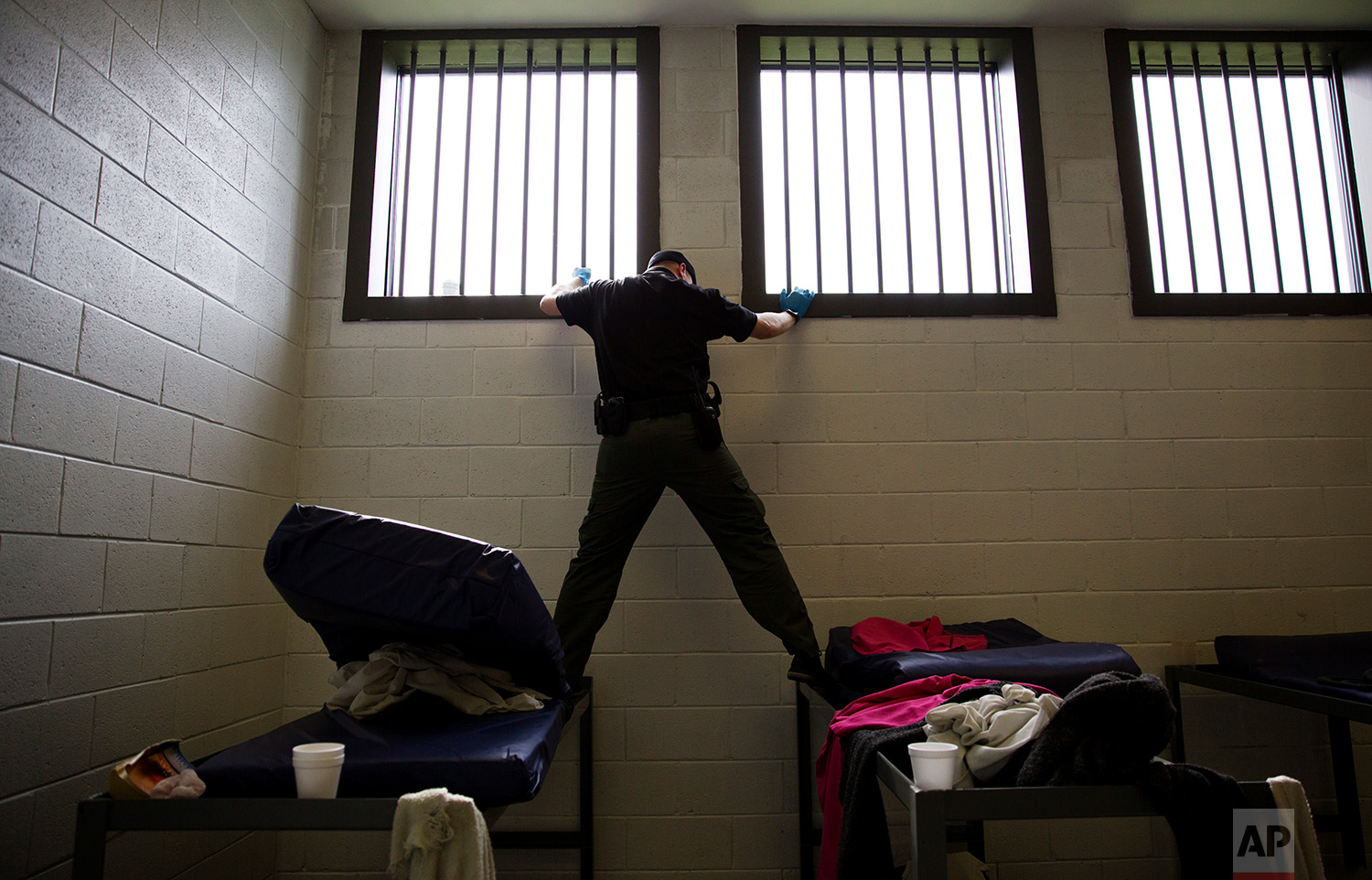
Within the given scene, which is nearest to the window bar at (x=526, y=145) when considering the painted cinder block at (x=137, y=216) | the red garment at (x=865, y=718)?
the painted cinder block at (x=137, y=216)

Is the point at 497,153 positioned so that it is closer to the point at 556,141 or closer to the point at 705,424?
the point at 556,141

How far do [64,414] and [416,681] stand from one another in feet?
3.40

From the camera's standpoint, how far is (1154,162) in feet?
11.0

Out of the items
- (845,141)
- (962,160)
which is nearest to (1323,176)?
(962,160)

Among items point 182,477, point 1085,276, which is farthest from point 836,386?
point 182,477

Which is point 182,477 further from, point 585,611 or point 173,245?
point 585,611

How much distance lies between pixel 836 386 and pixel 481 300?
137 centimetres

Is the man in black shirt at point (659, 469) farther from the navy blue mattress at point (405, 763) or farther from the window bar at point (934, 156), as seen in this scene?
the window bar at point (934, 156)

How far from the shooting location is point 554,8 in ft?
10.7

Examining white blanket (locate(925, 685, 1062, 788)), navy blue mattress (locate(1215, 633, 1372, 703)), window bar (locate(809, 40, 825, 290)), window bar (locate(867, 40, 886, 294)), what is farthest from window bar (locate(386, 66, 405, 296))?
navy blue mattress (locate(1215, 633, 1372, 703))

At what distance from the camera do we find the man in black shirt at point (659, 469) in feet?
8.23

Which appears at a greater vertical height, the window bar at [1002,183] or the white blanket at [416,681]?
the window bar at [1002,183]

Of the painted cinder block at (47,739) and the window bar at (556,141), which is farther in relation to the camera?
the window bar at (556,141)

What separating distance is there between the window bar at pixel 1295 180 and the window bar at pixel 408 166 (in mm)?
3573
